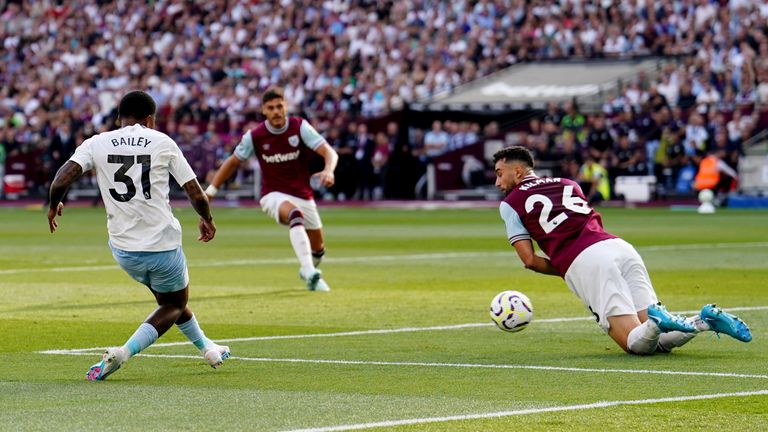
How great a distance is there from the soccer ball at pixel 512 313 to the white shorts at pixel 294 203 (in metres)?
7.03

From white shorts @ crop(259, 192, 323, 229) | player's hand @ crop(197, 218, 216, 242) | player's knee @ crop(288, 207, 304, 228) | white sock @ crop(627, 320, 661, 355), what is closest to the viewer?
player's hand @ crop(197, 218, 216, 242)

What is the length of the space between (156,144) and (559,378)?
9.83ft

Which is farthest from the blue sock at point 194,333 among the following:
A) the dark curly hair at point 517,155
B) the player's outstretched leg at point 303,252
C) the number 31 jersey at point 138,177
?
the player's outstretched leg at point 303,252

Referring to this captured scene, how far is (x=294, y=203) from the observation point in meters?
18.0

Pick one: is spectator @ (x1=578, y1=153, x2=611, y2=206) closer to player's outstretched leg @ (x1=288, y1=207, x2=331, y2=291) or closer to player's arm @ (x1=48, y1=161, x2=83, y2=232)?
player's outstretched leg @ (x1=288, y1=207, x2=331, y2=291)

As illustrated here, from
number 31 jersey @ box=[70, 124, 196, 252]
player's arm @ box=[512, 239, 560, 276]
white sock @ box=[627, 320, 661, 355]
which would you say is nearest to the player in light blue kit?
number 31 jersey @ box=[70, 124, 196, 252]

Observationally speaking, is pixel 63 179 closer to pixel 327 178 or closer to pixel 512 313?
pixel 512 313

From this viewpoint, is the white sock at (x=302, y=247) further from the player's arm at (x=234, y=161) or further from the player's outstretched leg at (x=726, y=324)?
the player's outstretched leg at (x=726, y=324)

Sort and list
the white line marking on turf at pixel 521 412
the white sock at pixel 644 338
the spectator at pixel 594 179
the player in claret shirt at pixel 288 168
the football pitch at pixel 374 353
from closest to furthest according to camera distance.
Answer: the white line marking on turf at pixel 521 412 → the football pitch at pixel 374 353 → the white sock at pixel 644 338 → the player in claret shirt at pixel 288 168 → the spectator at pixel 594 179

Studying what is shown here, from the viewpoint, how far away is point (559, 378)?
9352mm

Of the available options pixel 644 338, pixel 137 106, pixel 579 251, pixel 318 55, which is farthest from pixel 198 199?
pixel 318 55

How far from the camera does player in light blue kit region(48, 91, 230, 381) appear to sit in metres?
9.78

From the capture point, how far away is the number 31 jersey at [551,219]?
1078 cm

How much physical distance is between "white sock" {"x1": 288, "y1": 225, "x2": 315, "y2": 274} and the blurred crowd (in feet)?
74.0
